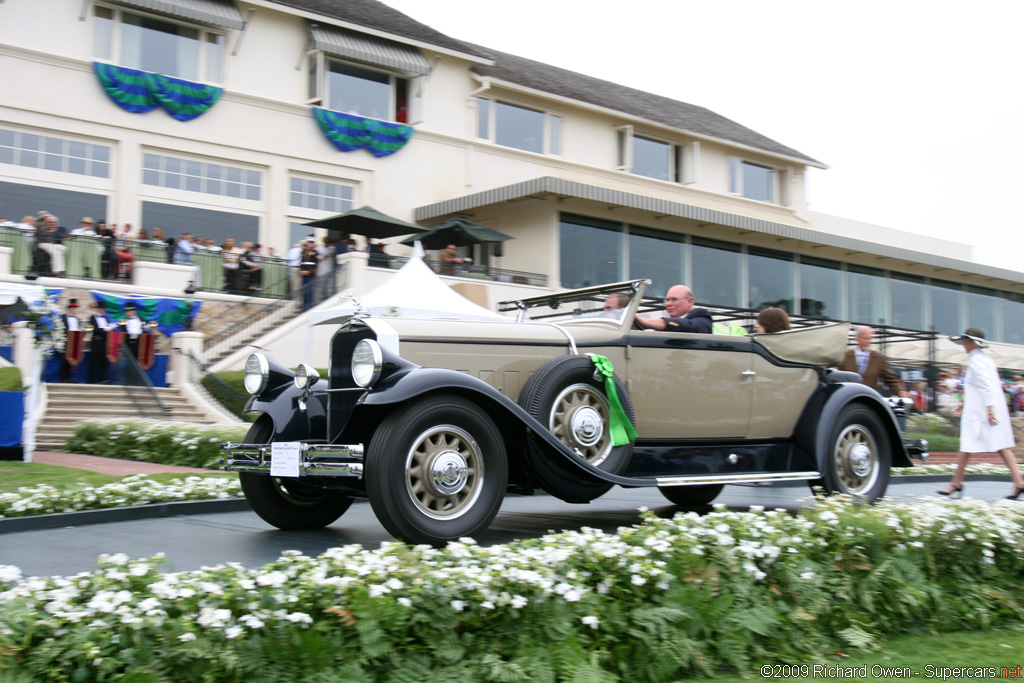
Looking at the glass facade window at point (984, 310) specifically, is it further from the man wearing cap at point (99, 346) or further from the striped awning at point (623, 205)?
the man wearing cap at point (99, 346)

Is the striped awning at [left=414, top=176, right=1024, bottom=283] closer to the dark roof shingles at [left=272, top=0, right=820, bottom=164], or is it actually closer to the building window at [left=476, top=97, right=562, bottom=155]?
the building window at [left=476, top=97, right=562, bottom=155]

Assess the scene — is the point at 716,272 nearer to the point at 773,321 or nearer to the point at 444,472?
the point at 773,321

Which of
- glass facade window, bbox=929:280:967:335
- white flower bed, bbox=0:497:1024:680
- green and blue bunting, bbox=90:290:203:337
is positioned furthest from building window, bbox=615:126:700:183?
white flower bed, bbox=0:497:1024:680

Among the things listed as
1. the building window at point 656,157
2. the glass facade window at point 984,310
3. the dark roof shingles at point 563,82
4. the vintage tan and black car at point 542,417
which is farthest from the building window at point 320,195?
the glass facade window at point 984,310

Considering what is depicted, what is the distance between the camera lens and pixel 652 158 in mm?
30938

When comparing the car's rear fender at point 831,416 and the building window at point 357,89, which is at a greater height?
the building window at point 357,89

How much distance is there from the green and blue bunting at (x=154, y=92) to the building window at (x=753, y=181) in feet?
62.1

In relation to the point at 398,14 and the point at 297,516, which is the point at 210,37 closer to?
the point at 398,14

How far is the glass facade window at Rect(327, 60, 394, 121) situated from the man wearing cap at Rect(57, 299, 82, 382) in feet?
31.5

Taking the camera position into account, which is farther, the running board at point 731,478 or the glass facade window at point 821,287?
the glass facade window at point 821,287

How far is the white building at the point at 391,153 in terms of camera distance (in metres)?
20.1

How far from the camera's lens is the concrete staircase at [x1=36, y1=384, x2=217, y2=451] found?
579 inches

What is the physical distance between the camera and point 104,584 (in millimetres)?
3277

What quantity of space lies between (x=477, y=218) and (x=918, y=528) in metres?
22.0
